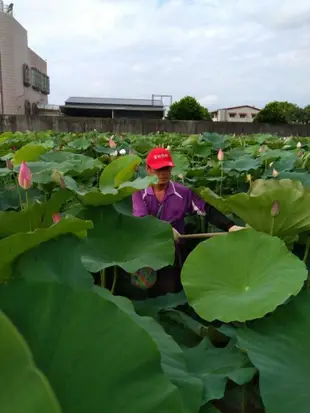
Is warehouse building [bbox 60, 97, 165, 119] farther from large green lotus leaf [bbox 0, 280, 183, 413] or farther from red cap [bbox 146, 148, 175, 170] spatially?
large green lotus leaf [bbox 0, 280, 183, 413]

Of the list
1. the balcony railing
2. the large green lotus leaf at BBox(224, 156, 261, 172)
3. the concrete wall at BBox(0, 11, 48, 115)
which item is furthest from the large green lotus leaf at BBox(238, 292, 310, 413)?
the balcony railing

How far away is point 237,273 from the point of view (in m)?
0.87

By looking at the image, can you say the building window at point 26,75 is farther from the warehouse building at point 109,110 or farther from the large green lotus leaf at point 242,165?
the large green lotus leaf at point 242,165

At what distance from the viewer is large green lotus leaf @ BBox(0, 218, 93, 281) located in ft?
2.12

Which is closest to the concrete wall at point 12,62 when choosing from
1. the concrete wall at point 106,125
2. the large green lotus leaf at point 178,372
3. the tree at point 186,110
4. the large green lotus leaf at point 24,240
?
the tree at point 186,110

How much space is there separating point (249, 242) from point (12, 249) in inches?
16.4

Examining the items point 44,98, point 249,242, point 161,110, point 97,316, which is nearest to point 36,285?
point 97,316

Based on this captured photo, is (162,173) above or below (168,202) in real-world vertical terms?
above

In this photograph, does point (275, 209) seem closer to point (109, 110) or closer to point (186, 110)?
point (109, 110)

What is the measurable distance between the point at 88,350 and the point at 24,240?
0.97ft

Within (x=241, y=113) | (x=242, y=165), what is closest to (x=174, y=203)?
(x=242, y=165)

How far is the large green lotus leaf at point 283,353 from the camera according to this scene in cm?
62

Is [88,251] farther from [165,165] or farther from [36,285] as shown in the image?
[165,165]

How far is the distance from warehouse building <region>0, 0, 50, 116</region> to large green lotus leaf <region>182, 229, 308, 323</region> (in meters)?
28.4
